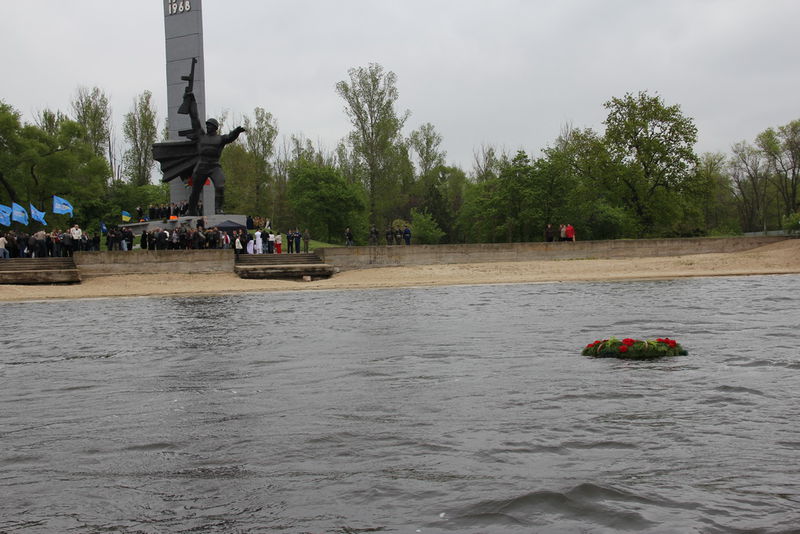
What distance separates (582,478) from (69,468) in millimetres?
4435

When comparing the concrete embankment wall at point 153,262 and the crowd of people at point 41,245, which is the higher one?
the crowd of people at point 41,245

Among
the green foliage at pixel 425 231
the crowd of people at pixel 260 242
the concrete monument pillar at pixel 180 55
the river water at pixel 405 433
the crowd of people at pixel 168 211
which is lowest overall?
the river water at pixel 405 433

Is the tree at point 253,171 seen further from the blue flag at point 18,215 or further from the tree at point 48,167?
the blue flag at point 18,215

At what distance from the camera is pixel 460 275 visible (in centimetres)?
3703

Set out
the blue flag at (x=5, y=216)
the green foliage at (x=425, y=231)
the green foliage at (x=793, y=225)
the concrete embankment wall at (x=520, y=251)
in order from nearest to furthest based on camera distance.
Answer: the blue flag at (x=5, y=216) → the concrete embankment wall at (x=520, y=251) → the green foliage at (x=793, y=225) → the green foliage at (x=425, y=231)

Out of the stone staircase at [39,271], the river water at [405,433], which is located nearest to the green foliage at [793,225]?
the river water at [405,433]

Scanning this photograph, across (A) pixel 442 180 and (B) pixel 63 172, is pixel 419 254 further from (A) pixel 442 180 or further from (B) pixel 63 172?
(A) pixel 442 180

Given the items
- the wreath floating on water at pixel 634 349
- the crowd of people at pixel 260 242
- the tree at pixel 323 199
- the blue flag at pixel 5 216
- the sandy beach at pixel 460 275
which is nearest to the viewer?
the wreath floating on water at pixel 634 349

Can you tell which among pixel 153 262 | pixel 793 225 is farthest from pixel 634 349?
pixel 793 225

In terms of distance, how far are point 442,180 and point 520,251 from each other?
5285 centimetres

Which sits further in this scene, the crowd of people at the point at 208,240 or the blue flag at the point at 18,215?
the crowd of people at the point at 208,240

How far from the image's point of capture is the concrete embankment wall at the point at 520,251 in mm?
39656

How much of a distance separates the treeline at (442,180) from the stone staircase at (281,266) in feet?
68.2

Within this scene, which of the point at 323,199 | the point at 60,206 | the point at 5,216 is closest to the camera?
the point at 5,216
